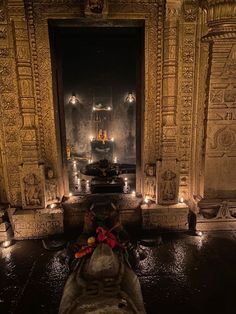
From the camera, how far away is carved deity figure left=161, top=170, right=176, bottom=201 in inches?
271

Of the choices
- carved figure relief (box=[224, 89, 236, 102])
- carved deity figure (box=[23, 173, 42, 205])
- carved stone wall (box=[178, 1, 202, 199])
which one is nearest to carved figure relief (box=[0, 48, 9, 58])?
carved deity figure (box=[23, 173, 42, 205])

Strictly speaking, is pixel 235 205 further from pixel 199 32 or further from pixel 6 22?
pixel 6 22

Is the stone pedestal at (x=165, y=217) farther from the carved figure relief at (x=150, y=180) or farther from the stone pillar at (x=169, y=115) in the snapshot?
the carved figure relief at (x=150, y=180)

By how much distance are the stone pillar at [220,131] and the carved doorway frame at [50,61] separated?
1.16 m

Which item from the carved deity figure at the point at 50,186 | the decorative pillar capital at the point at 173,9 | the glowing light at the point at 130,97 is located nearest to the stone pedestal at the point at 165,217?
the carved deity figure at the point at 50,186

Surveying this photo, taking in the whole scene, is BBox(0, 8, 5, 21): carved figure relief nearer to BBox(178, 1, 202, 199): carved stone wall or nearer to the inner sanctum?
the inner sanctum

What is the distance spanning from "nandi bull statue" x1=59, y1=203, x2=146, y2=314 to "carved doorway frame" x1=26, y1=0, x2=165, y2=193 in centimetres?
290

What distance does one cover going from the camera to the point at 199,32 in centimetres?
648

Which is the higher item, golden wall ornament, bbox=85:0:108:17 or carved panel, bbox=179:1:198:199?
golden wall ornament, bbox=85:0:108:17

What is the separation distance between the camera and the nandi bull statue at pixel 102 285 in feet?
11.0

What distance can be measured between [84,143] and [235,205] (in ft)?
29.9

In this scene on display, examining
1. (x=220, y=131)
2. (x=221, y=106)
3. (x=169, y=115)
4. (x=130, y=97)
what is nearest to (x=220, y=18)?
(x=221, y=106)

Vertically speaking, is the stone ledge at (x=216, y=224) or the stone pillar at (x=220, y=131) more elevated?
the stone pillar at (x=220, y=131)

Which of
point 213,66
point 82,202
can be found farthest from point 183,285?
point 213,66
